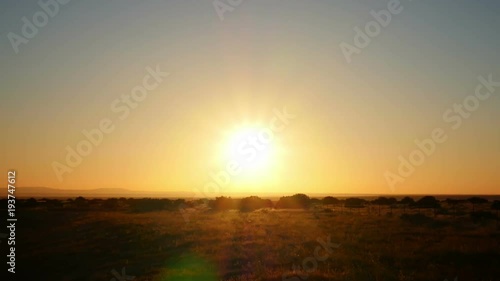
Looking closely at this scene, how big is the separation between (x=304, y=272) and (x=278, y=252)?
536cm

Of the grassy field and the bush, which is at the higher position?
the bush

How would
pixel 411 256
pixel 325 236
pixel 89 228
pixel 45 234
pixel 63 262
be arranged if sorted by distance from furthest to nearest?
pixel 89 228 < pixel 45 234 < pixel 325 236 < pixel 63 262 < pixel 411 256

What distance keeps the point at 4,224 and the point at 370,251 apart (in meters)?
32.0

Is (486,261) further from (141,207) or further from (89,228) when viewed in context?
(141,207)

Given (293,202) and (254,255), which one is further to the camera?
(293,202)

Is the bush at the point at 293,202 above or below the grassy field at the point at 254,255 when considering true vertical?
above

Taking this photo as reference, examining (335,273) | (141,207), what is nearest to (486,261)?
(335,273)

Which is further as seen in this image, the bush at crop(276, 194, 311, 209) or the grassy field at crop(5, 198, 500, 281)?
the bush at crop(276, 194, 311, 209)

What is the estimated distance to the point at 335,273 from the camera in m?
15.2

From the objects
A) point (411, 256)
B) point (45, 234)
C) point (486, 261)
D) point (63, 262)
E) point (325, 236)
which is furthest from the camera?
point (45, 234)

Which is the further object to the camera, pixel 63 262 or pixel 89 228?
pixel 89 228

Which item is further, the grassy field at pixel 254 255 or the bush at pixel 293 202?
the bush at pixel 293 202

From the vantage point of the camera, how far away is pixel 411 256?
1842 cm

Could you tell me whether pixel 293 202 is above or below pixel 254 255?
above
